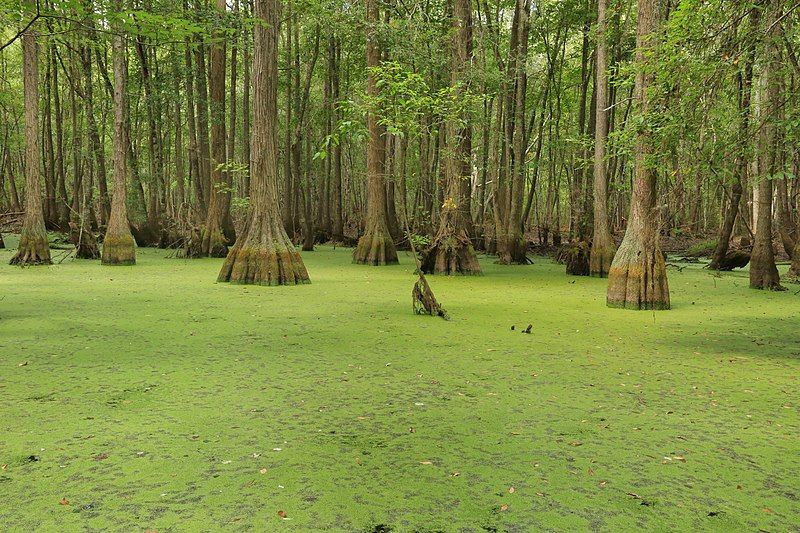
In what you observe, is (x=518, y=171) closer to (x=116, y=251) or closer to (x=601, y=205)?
(x=601, y=205)

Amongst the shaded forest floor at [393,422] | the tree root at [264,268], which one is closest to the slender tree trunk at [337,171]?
the tree root at [264,268]

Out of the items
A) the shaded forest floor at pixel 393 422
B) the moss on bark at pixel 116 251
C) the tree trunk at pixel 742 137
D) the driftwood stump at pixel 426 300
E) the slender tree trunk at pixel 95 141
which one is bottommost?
the shaded forest floor at pixel 393 422

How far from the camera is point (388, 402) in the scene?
332 cm

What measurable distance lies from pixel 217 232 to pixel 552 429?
1292cm

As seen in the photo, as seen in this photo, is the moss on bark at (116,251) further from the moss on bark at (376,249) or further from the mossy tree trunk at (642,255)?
the mossy tree trunk at (642,255)

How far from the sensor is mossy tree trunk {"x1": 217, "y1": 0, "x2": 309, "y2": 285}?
910 centimetres

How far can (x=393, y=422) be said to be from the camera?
2.99 metres

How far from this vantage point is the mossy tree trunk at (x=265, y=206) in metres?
9.10

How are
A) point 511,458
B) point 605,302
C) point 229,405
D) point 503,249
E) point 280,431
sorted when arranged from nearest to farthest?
point 511,458, point 280,431, point 229,405, point 605,302, point 503,249

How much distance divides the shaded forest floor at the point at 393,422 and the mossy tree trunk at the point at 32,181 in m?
5.92

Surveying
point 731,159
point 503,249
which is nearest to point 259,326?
point 731,159

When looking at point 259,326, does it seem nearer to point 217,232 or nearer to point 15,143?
point 217,232

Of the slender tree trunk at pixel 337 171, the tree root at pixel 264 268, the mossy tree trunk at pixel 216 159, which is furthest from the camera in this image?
the slender tree trunk at pixel 337 171

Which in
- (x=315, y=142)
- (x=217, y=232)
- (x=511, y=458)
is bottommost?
(x=511, y=458)
